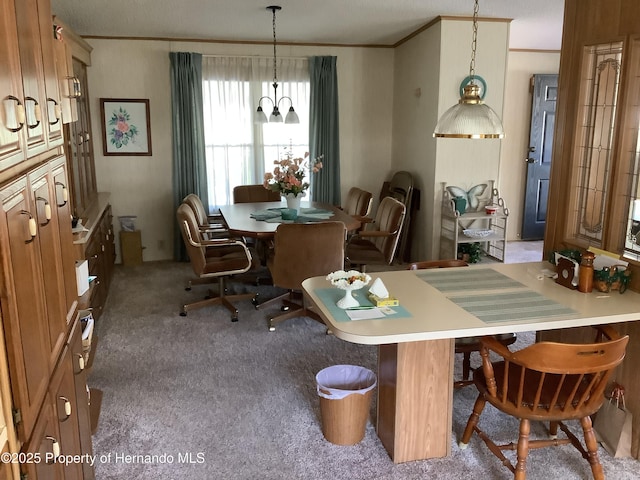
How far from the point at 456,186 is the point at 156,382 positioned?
138 inches

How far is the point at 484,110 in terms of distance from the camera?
249 cm

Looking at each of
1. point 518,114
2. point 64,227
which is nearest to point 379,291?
point 64,227

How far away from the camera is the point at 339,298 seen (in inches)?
99.0

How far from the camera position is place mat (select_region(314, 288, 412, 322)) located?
2.29 meters

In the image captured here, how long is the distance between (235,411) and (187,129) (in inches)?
147

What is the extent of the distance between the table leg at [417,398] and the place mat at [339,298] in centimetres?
16

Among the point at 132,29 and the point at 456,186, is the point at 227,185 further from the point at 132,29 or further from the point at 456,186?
the point at 456,186

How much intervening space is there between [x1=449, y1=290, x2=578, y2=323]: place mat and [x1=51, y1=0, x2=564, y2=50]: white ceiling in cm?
279

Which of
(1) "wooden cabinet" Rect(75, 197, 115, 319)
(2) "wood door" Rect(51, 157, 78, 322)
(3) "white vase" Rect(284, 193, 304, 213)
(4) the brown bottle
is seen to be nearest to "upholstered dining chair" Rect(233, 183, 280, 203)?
(3) "white vase" Rect(284, 193, 304, 213)

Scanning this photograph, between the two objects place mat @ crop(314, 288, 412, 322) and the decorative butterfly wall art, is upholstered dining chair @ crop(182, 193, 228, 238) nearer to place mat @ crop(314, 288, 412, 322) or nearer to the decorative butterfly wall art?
place mat @ crop(314, 288, 412, 322)

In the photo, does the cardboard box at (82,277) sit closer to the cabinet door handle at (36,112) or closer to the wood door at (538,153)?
the cabinet door handle at (36,112)

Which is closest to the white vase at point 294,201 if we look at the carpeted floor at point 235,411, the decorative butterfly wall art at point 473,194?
the carpeted floor at point 235,411

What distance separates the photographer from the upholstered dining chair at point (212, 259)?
4.15m

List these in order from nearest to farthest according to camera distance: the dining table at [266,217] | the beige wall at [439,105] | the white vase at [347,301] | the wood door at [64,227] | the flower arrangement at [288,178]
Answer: the wood door at [64,227] < the white vase at [347,301] < the dining table at [266,217] < the flower arrangement at [288,178] < the beige wall at [439,105]
